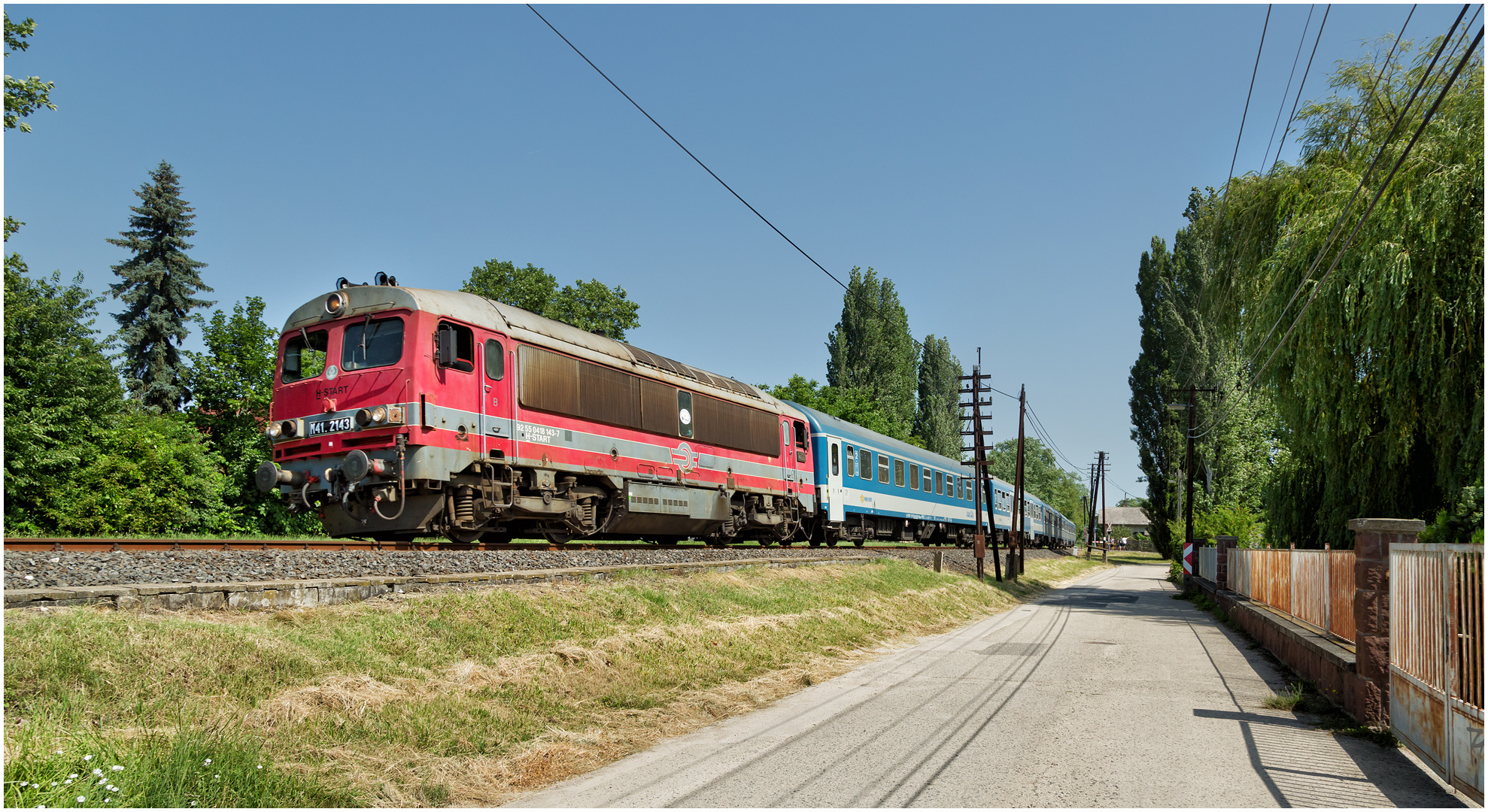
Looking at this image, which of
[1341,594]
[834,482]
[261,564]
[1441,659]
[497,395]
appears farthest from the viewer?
[834,482]

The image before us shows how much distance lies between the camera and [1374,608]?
745cm

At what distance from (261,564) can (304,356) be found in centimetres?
478

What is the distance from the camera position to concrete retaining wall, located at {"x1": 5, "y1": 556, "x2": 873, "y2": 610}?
6855mm

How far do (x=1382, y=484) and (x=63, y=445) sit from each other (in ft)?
108

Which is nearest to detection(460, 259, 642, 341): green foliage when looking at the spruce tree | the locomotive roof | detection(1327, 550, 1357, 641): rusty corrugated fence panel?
the spruce tree

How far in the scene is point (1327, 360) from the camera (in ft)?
52.3

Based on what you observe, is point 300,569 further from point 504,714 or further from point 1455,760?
point 1455,760

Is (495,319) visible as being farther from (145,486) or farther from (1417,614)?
(145,486)

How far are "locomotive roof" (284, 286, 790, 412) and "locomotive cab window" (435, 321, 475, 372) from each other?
18cm

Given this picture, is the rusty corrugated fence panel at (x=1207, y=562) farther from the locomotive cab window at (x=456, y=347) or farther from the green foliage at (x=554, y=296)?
the green foliage at (x=554, y=296)

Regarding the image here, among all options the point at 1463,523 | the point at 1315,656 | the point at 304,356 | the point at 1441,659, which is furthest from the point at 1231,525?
the point at 304,356

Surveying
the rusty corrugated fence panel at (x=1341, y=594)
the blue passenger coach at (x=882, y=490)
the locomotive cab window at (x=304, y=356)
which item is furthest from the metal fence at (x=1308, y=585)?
the locomotive cab window at (x=304, y=356)

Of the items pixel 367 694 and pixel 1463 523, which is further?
pixel 1463 523

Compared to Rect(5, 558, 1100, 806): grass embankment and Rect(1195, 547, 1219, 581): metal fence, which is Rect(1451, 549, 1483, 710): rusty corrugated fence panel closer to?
Rect(5, 558, 1100, 806): grass embankment
